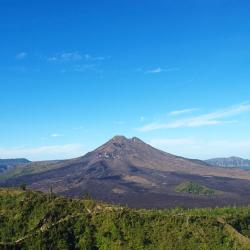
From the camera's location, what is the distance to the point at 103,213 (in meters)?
85.5

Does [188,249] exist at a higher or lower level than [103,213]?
lower

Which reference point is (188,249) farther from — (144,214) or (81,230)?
(81,230)

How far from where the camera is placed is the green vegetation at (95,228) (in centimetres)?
8012

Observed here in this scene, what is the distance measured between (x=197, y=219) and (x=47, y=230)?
3107 cm

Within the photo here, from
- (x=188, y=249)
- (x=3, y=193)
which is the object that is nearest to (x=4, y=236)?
(x=3, y=193)

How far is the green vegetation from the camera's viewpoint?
80125 mm

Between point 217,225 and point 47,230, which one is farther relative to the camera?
point 217,225

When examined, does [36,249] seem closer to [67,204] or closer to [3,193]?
[67,204]

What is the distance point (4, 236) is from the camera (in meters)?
79.8

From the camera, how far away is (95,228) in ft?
272

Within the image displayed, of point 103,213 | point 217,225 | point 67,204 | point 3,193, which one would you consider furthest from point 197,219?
point 3,193

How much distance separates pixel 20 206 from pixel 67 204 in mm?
9112

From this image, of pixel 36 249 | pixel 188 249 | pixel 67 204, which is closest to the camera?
pixel 36 249

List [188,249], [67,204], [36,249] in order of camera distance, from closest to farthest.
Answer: [36,249], [188,249], [67,204]
